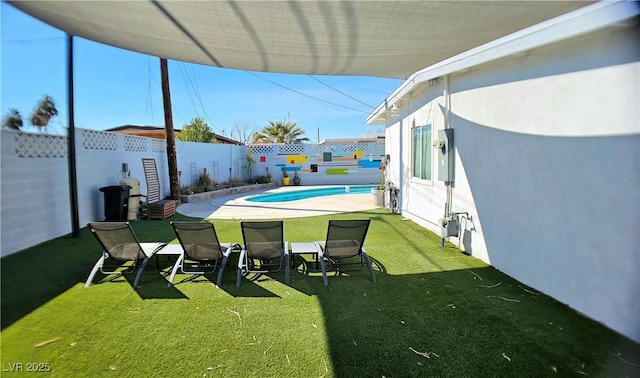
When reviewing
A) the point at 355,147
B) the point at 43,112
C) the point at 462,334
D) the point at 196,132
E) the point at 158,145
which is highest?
the point at 196,132

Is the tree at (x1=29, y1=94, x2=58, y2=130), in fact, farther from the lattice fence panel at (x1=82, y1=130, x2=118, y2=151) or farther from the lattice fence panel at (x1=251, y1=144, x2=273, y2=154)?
the lattice fence panel at (x1=251, y1=144, x2=273, y2=154)

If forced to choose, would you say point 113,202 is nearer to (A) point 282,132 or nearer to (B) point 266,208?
(B) point 266,208

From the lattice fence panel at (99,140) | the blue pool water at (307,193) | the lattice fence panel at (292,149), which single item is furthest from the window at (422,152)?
the lattice fence panel at (292,149)

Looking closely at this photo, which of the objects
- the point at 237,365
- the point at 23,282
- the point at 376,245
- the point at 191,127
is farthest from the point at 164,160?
the point at 237,365

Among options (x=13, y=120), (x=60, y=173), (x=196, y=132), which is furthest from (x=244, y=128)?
(x=13, y=120)

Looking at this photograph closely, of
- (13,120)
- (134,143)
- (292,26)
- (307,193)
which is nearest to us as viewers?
(292,26)

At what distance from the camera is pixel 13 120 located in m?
4.89

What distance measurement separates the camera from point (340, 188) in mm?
18625

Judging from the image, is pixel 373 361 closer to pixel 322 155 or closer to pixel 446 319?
pixel 446 319

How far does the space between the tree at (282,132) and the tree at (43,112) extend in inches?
905

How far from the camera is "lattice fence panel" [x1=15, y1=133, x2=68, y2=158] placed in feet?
19.7

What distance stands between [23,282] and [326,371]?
4.55m

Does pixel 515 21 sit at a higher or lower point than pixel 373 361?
higher

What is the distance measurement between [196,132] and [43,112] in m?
13.0
